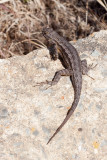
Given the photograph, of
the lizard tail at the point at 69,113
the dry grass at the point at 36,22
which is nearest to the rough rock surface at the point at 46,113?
the lizard tail at the point at 69,113

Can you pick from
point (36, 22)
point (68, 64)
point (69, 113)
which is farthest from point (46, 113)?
point (36, 22)

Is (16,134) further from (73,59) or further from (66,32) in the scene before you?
(66,32)

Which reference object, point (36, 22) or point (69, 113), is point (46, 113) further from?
point (36, 22)

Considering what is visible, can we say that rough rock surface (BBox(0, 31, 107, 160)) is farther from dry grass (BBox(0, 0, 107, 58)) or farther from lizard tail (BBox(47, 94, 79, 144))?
dry grass (BBox(0, 0, 107, 58))

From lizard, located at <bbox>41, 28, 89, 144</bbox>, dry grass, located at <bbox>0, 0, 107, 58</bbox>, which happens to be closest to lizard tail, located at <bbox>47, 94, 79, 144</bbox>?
lizard, located at <bbox>41, 28, 89, 144</bbox>

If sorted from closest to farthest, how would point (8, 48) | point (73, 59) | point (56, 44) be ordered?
point (73, 59), point (56, 44), point (8, 48)

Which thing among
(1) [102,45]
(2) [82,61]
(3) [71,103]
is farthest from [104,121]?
(1) [102,45]

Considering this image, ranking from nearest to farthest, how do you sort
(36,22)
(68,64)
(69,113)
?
(69,113)
(68,64)
(36,22)
